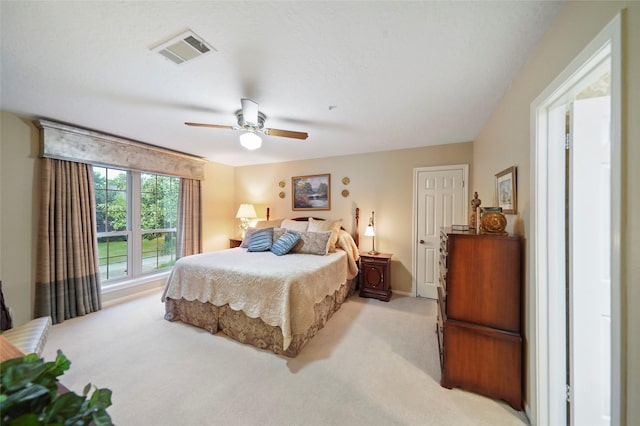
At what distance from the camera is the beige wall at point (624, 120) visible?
2.48 feet

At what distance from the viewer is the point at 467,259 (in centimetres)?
167

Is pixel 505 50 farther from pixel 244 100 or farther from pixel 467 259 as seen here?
pixel 244 100

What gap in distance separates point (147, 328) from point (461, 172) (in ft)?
14.8

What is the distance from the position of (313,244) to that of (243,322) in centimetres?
138

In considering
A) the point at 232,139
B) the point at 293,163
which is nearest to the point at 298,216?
the point at 293,163

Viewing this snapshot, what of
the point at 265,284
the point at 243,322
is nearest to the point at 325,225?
the point at 265,284

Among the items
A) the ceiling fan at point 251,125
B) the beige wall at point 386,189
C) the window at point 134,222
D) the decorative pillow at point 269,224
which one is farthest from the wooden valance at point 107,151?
the beige wall at point 386,189

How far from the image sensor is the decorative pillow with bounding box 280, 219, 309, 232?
394 centimetres

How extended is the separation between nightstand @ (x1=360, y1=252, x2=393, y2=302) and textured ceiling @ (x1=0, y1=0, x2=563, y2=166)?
1.92 m

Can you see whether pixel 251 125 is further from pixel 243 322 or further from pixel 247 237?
pixel 247 237

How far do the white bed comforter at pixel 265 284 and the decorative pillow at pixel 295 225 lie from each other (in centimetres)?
91

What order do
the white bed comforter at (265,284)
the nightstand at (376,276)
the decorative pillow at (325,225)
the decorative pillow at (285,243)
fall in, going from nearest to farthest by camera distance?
the white bed comforter at (265,284), the decorative pillow at (285,243), the nightstand at (376,276), the decorative pillow at (325,225)

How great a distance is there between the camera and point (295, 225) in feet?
13.2

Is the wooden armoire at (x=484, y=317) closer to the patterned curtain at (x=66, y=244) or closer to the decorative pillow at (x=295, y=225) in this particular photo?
the decorative pillow at (x=295, y=225)
